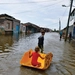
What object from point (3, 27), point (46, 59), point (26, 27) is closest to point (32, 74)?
Answer: point (46, 59)

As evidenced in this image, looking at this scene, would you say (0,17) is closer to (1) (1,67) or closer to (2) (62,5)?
(2) (62,5)

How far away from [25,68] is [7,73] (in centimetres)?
122

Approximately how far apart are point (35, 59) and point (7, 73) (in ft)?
5.18

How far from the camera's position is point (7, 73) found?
8.25 meters

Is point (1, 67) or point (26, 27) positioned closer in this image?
point (1, 67)

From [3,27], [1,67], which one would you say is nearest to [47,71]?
[1,67]

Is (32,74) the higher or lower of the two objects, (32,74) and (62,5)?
the lower

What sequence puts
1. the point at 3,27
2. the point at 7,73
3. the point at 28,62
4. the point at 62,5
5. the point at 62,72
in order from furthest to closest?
the point at 3,27
the point at 62,5
the point at 28,62
the point at 62,72
the point at 7,73

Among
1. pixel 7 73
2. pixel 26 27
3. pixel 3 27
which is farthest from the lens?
pixel 26 27

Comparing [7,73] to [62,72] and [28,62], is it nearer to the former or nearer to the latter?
[28,62]

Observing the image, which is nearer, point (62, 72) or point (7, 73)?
point (7, 73)

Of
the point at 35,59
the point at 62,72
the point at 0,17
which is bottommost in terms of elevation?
the point at 62,72

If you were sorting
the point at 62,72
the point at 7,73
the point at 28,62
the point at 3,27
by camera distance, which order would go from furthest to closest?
the point at 3,27, the point at 28,62, the point at 62,72, the point at 7,73

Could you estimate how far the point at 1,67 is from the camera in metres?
9.24
